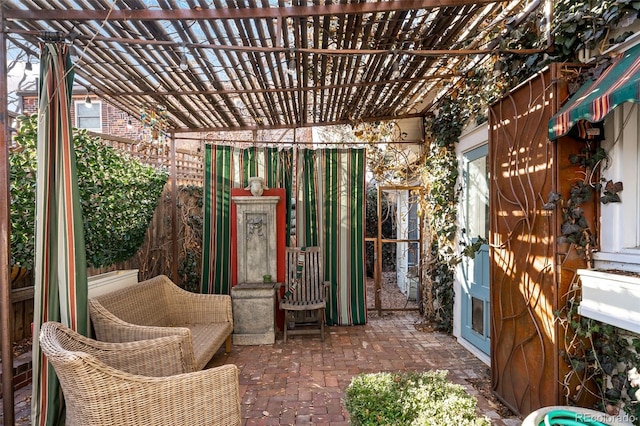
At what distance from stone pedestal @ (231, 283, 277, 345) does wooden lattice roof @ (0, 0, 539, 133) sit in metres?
2.38

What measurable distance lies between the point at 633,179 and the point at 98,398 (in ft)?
10.5

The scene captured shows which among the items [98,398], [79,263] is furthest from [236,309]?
[98,398]

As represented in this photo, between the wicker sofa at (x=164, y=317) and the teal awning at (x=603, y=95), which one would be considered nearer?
the teal awning at (x=603, y=95)

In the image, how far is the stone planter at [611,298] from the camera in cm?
178

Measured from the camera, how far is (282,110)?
4.83 metres

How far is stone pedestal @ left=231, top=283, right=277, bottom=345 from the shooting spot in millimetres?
4285

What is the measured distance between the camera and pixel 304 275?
4.80 metres

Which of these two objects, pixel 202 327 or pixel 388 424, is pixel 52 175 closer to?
pixel 202 327

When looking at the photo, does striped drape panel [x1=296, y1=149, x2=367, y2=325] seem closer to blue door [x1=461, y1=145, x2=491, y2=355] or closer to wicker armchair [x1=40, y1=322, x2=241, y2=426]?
blue door [x1=461, y1=145, x2=491, y2=355]

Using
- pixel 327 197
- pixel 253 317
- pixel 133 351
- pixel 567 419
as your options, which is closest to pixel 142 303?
pixel 133 351

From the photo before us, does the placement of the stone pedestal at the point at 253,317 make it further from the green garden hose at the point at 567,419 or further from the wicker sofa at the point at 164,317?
the green garden hose at the point at 567,419

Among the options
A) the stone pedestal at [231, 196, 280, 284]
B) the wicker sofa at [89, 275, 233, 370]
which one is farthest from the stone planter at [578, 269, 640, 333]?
the stone pedestal at [231, 196, 280, 284]

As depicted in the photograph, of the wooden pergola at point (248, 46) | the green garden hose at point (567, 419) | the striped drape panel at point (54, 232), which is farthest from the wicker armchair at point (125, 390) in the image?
the green garden hose at point (567, 419)

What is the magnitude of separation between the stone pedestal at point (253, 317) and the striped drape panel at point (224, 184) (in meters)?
0.81
